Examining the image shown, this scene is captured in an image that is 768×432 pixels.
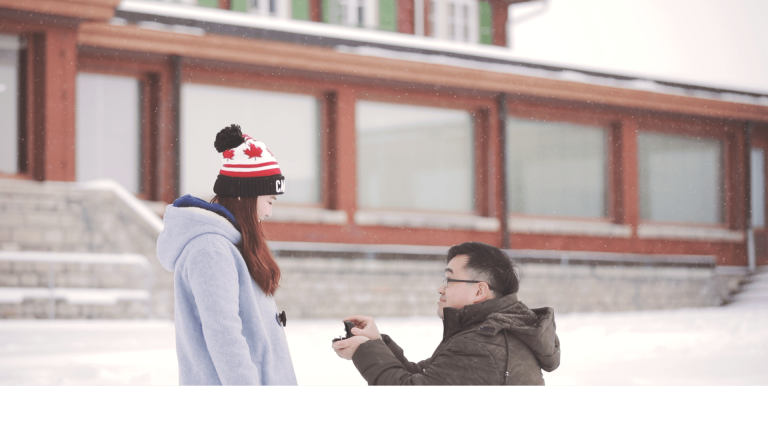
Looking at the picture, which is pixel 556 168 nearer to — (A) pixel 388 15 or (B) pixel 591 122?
(B) pixel 591 122

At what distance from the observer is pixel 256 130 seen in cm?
1311

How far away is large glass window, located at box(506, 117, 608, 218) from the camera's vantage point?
15430 mm

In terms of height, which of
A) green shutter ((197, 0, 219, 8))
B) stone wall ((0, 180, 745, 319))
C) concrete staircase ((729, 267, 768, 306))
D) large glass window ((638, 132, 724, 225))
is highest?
green shutter ((197, 0, 219, 8))

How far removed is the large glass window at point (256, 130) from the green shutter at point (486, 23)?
640 centimetres

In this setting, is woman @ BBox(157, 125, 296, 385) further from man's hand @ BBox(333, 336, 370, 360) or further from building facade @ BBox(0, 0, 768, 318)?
building facade @ BBox(0, 0, 768, 318)

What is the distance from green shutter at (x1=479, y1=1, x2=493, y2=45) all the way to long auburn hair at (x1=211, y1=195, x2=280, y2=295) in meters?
16.9

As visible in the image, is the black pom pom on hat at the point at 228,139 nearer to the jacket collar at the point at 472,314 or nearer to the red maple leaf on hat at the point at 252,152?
the red maple leaf on hat at the point at 252,152

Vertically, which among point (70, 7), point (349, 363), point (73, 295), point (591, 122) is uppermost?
point (70, 7)

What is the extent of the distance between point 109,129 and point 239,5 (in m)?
4.57

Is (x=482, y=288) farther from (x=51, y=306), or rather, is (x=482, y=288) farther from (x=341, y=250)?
(x=341, y=250)

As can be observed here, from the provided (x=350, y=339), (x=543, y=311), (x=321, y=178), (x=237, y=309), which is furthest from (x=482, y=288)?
(x=321, y=178)

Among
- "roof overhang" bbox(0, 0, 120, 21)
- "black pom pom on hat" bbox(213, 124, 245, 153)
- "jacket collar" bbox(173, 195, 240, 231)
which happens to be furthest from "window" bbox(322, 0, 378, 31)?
"jacket collar" bbox(173, 195, 240, 231)

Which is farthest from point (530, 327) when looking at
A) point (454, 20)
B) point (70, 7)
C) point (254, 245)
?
point (454, 20)

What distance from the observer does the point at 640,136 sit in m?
16.8
